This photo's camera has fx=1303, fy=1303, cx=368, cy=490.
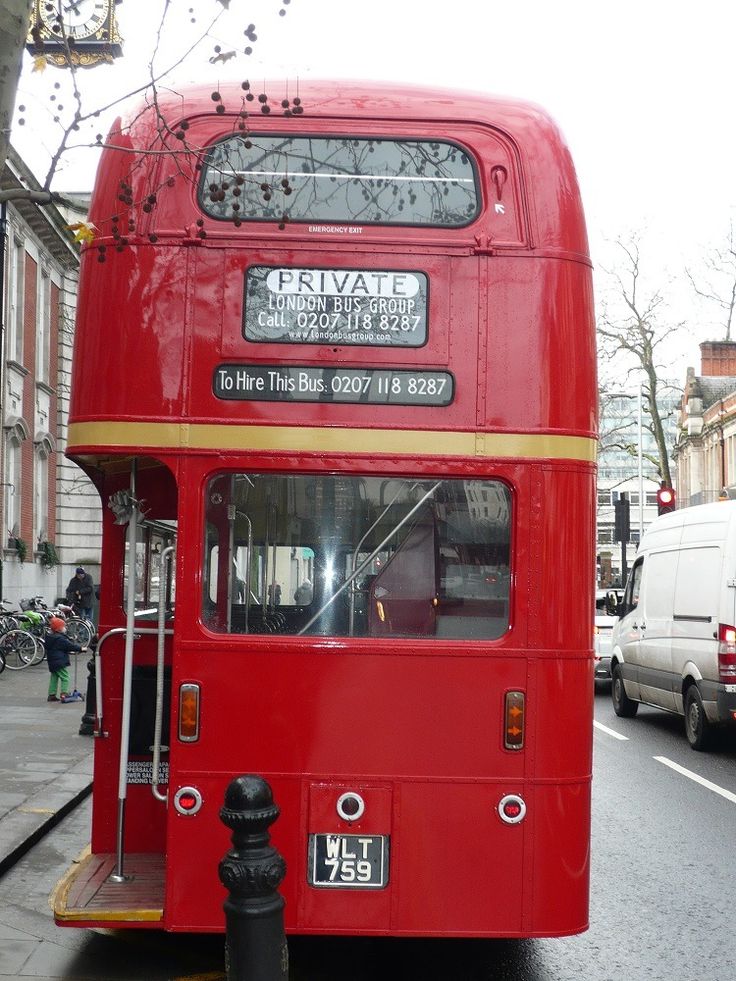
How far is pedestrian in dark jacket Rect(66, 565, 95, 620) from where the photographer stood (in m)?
29.7

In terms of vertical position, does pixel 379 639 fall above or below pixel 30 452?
below

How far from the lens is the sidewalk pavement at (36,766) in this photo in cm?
934

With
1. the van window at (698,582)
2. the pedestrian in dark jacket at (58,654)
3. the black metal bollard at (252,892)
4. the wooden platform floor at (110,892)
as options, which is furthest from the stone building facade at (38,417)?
the black metal bollard at (252,892)

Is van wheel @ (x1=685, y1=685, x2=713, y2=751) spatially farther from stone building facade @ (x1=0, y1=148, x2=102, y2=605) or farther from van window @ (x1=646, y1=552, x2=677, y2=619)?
stone building facade @ (x1=0, y1=148, x2=102, y2=605)

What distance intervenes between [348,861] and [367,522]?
143 centimetres

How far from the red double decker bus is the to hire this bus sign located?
0.01 metres

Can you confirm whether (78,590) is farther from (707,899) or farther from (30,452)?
(707,899)

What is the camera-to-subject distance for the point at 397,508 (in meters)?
5.54

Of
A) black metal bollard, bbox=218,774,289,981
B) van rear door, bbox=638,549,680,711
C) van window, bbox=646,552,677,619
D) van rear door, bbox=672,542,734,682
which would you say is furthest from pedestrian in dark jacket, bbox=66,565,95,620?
black metal bollard, bbox=218,774,289,981

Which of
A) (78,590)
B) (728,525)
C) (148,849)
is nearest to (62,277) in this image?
(78,590)

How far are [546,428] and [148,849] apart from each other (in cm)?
320

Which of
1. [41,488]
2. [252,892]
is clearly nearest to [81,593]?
[41,488]

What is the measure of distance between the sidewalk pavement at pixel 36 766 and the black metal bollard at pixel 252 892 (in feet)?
13.3

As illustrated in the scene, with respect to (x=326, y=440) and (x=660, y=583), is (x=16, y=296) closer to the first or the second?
(x=660, y=583)
